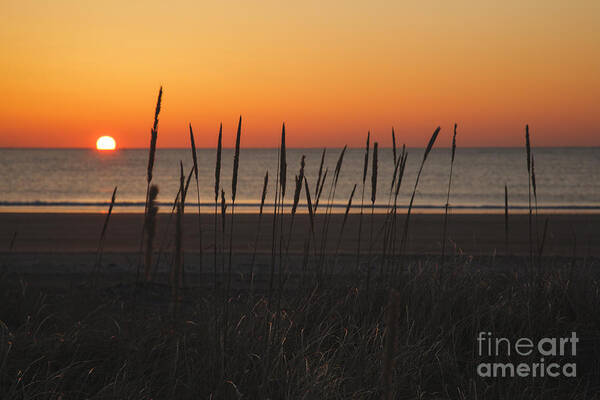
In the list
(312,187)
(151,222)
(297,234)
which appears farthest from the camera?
(312,187)

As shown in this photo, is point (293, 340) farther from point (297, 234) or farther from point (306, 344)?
point (297, 234)

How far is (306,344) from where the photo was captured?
3.07m

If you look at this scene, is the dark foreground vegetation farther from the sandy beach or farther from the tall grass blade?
the sandy beach

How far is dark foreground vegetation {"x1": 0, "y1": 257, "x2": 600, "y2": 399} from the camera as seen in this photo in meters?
2.56

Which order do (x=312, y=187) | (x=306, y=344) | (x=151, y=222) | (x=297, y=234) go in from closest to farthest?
(x=151, y=222) < (x=306, y=344) < (x=297, y=234) < (x=312, y=187)

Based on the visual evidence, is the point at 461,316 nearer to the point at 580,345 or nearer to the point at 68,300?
the point at 580,345

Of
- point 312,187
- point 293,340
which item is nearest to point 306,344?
point 293,340

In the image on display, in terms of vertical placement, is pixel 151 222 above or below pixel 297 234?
above

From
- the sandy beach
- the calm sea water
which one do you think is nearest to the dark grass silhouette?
the sandy beach

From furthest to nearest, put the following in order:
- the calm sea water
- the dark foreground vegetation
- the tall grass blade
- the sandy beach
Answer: the calm sea water → the sandy beach → the tall grass blade → the dark foreground vegetation

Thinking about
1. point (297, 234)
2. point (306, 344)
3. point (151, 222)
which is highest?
point (151, 222)

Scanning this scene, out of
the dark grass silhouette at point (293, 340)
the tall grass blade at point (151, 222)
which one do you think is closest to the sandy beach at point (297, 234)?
the dark grass silhouette at point (293, 340)

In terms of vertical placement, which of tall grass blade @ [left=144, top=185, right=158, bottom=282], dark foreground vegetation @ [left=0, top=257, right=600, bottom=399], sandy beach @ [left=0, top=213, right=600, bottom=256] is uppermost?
tall grass blade @ [left=144, top=185, right=158, bottom=282]

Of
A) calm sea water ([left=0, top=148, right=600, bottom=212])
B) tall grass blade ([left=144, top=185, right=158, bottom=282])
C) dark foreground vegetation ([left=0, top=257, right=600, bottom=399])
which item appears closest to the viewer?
dark foreground vegetation ([left=0, top=257, right=600, bottom=399])
